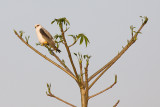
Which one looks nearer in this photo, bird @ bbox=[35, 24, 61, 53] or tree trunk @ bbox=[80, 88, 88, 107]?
tree trunk @ bbox=[80, 88, 88, 107]

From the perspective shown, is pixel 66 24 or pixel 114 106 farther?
pixel 114 106

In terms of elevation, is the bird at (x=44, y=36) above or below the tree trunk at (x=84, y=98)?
above

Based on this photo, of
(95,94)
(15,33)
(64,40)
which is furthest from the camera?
(15,33)

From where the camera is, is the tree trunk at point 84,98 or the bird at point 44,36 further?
the bird at point 44,36

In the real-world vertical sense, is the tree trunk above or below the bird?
below

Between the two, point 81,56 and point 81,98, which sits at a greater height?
point 81,56

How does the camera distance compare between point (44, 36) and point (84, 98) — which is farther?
point (44, 36)

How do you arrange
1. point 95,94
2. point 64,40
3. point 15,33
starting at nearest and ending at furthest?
point 64,40
point 95,94
point 15,33

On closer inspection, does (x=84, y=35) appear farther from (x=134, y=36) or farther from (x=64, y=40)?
(x=134, y=36)

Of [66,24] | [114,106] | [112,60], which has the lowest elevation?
[114,106]

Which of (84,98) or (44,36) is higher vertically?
(44,36)

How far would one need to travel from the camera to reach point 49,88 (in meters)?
5.10

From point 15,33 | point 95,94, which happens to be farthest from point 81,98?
point 15,33

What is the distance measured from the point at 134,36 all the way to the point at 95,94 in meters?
1.46
